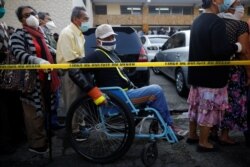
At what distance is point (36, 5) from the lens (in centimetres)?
1212

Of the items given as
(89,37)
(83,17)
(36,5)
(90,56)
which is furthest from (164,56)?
(36,5)

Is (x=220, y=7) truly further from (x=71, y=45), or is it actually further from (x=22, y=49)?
(x=22, y=49)

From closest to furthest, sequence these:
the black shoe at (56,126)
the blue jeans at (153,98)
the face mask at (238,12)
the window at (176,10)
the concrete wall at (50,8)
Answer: the blue jeans at (153,98) < the face mask at (238,12) < the black shoe at (56,126) < the concrete wall at (50,8) < the window at (176,10)

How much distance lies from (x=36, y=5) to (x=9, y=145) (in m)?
9.32

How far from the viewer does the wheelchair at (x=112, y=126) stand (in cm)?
328

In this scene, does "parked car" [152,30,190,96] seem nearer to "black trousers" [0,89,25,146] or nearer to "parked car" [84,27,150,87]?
"parked car" [84,27,150,87]

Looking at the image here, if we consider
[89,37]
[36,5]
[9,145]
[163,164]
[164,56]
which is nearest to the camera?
[163,164]

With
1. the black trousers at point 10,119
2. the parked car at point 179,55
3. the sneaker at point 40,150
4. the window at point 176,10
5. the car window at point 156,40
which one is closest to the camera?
the sneaker at point 40,150

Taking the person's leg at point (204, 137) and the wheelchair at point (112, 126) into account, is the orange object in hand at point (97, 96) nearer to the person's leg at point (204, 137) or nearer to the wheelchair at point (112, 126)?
the wheelchair at point (112, 126)

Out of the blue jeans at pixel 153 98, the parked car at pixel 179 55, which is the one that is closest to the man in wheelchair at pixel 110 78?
the blue jeans at pixel 153 98

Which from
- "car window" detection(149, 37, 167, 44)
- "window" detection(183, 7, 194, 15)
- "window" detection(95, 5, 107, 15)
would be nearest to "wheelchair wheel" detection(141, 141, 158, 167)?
"car window" detection(149, 37, 167, 44)

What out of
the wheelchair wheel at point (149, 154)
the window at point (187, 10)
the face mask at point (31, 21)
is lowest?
the wheelchair wheel at point (149, 154)

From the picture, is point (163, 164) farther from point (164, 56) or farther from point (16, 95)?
point (164, 56)

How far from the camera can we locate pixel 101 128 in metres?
3.46
